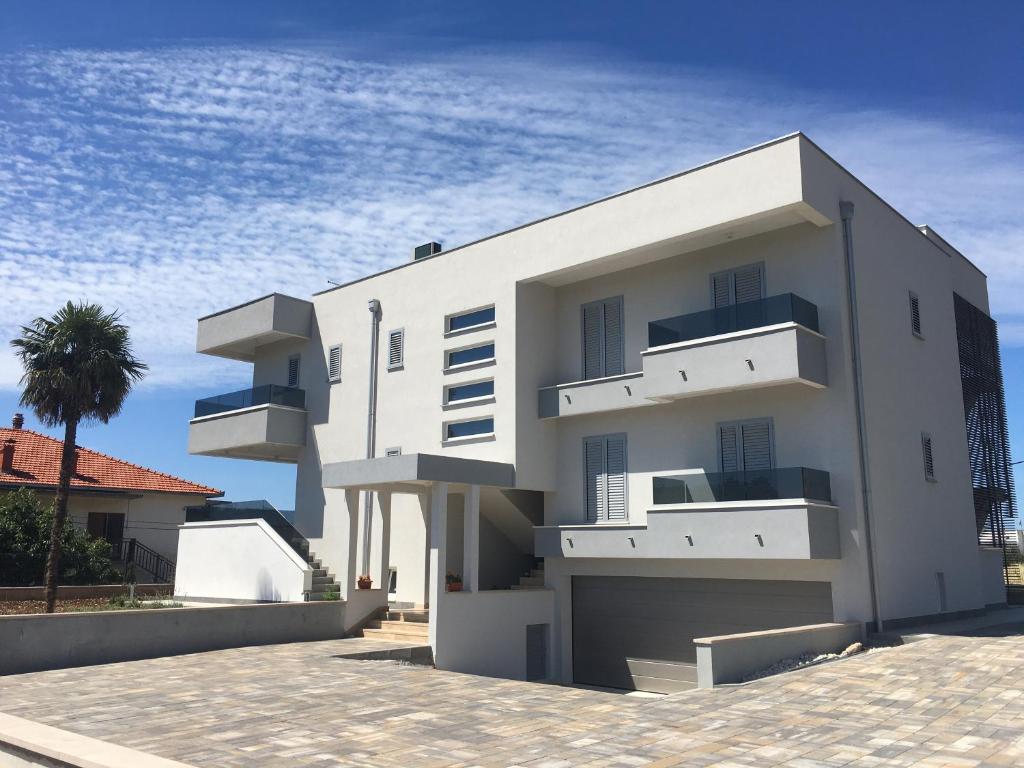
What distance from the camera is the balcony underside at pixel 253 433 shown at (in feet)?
86.2

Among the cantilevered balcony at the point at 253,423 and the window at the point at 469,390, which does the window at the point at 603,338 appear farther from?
the cantilevered balcony at the point at 253,423

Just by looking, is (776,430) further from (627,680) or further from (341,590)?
(341,590)

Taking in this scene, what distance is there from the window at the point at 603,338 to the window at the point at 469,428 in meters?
2.71

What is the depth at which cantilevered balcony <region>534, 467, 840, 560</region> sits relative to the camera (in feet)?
54.4

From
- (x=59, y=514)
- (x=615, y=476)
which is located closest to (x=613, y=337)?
(x=615, y=476)

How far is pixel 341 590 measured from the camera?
71.5 ft

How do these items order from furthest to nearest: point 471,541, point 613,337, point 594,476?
point 613,337, point 594,476, point 471,541

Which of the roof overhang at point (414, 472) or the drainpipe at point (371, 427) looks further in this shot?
the drainpipe at point (371, 427)

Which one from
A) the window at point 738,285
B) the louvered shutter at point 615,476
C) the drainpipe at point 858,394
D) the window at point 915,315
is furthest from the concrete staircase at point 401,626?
the window at point 915,315

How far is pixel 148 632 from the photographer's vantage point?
17.2 metres

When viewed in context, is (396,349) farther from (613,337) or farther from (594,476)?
(594,476)

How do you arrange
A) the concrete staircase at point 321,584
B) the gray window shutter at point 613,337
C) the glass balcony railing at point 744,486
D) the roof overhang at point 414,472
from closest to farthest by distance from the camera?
1. the glass balcony railing at point 744,486
2. the roof overhang at point 414,472
3. the gray window shutter at point 613,337
4. the concrete staircase at point 321,584

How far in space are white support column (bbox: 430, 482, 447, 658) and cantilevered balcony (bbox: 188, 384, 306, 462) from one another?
8.84 m

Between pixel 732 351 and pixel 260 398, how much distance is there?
49.6 ft
